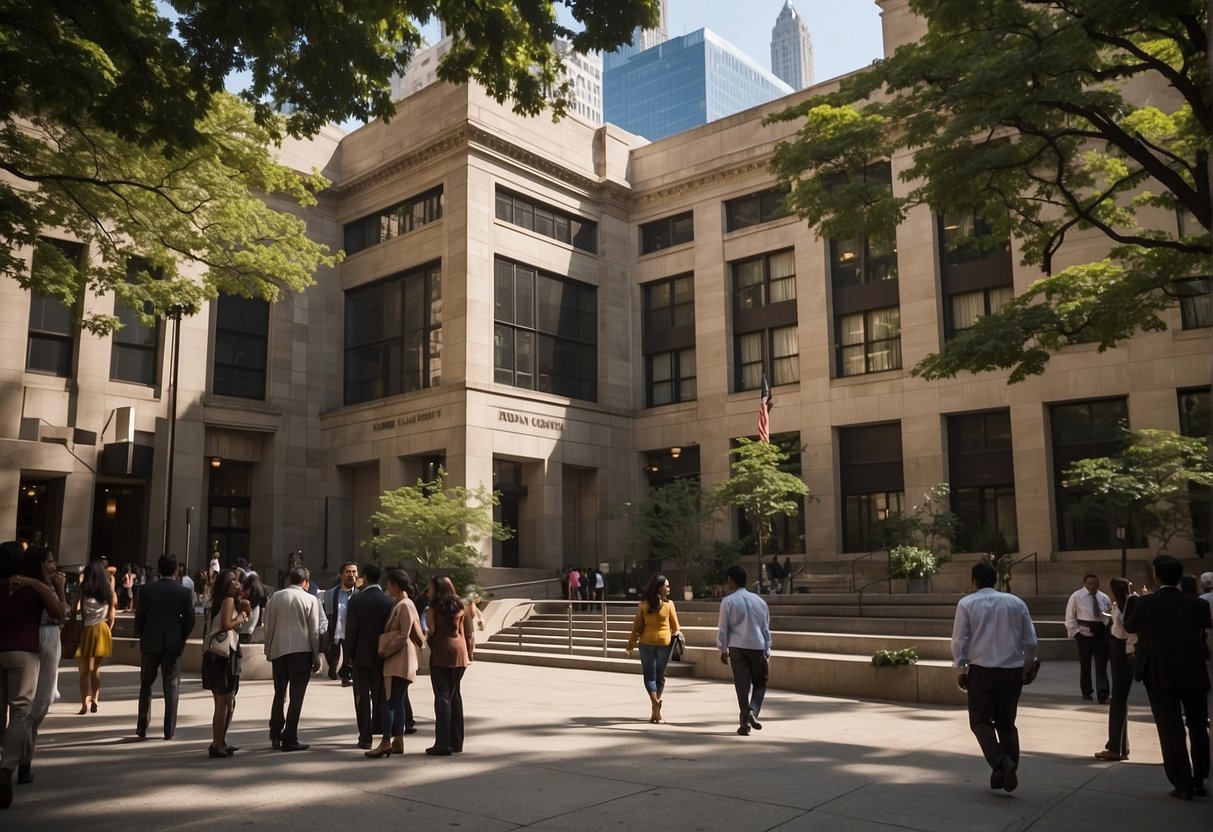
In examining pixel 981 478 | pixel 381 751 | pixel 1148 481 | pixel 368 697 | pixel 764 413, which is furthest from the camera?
pixel 981 478

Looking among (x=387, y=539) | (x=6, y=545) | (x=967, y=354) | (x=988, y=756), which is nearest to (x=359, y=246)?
(x=387, y=539)

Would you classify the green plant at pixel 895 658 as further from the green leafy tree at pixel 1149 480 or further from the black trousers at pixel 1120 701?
the green leafy tree at pixel 1149 480

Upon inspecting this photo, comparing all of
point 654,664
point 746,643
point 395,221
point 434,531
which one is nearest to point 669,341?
point 395,221

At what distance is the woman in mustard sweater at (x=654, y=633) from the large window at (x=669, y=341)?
87.8 feet

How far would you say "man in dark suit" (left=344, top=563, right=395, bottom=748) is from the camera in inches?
401

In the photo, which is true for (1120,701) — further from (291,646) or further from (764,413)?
(764,413)

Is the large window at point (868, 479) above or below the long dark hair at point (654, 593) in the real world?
above

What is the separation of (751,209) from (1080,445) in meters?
15.0

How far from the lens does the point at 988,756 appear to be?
8.12 m

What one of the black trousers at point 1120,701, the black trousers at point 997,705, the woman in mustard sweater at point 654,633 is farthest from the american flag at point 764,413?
the black trousers at point 997,705

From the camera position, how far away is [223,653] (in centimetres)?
1009

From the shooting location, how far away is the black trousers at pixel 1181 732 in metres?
8.00

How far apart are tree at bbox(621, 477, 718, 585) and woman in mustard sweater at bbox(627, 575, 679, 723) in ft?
64.2

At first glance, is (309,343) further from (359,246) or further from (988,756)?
(988,756)
